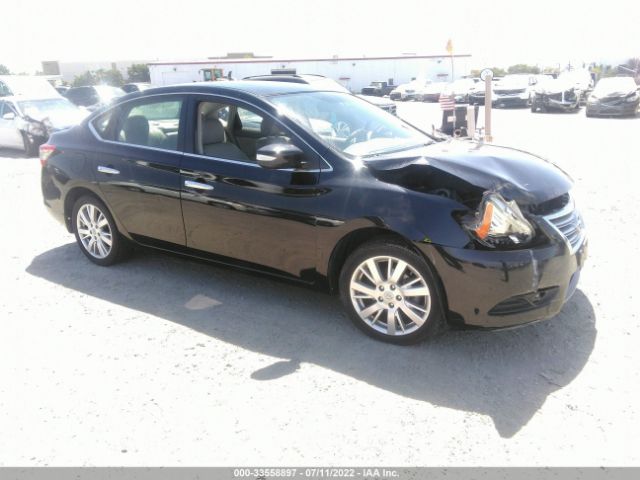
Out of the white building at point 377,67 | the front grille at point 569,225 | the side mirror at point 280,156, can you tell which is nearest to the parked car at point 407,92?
the white building at point 377,67

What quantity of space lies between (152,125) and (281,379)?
106 inches

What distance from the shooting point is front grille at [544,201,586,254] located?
348 centimetres

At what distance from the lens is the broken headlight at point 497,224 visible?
3266mm

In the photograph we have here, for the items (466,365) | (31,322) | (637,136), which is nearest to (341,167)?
(466,365)

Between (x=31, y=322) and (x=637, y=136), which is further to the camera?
(x=637, y=136)

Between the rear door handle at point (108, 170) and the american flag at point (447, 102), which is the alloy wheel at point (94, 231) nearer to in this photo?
the rear door handle at point (108, 170)

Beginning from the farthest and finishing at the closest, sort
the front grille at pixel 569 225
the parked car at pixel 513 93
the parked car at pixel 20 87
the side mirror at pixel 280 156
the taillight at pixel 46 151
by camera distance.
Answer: the parked car at pixel 513 93, the parked car at pixel 20 87, the taillight at pixel 46 151, the side mirror at pixel 280 156, the front grille at pixel 569 225

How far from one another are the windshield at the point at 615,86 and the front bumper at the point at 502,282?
64.1 ft

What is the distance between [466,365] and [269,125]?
232 centimetres

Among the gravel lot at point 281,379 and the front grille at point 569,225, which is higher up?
the front grille at point 569,225

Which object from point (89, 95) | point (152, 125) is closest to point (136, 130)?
point (152, 125)
